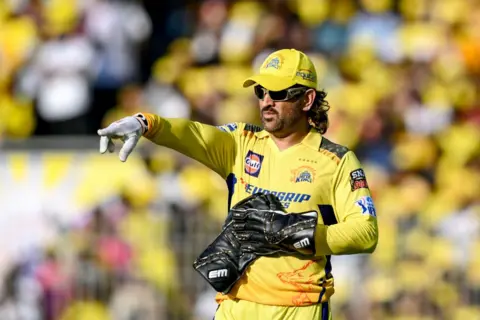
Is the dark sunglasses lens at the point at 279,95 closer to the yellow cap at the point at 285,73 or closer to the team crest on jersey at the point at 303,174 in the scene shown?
the yellow cap at the point at 285,73

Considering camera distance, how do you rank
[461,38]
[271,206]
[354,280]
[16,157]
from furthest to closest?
[461,38] → [16,157] → [354,280] → [271,206]

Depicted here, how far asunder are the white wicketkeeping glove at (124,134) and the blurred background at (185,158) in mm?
4429

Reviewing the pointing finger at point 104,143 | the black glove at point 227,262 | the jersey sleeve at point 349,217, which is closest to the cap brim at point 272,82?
the jersey sleeve at point 349,217

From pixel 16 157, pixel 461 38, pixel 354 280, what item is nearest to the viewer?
pixel 354 280

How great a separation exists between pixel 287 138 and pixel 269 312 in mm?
1011

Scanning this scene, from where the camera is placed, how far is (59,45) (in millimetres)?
13922

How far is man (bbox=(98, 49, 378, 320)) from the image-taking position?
6.70 m

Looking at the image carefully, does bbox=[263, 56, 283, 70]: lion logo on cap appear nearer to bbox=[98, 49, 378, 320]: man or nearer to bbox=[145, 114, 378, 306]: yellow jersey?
bbox=[98, 49, 378, 320]: man

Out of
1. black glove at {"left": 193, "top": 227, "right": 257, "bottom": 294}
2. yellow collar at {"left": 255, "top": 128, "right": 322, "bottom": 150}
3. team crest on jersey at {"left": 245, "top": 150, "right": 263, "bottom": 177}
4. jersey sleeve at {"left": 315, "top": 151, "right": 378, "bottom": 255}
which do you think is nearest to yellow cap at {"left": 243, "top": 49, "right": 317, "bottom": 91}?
yellow collar at {"left": 255, "top": 128, "right": 322, "bottom": 150}

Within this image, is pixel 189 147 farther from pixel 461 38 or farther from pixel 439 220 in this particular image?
pixel 461 38

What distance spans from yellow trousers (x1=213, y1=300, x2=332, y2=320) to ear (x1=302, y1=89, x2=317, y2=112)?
114 centimetres

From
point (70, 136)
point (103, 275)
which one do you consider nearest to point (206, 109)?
point (70, 136)

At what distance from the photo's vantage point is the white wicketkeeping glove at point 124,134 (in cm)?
638

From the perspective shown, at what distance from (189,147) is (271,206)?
2.02 ft
